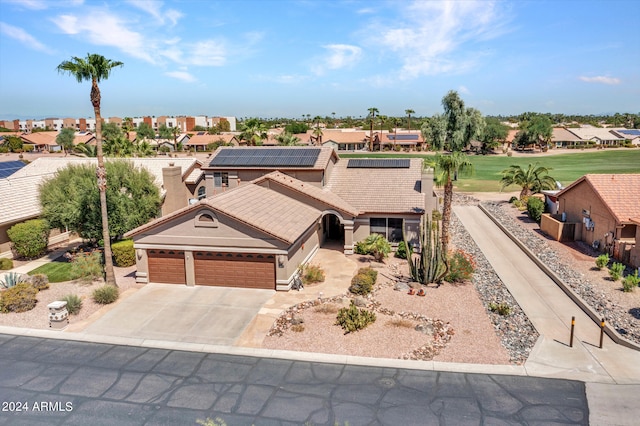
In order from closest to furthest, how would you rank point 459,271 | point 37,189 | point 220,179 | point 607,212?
point 459,271, point 607,212, point 37,189, point 220,179

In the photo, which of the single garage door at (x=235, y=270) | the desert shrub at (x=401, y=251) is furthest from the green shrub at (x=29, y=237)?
the desert shrub at (x=401, y=251)

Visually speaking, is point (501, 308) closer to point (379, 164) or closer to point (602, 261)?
point (602, 261)

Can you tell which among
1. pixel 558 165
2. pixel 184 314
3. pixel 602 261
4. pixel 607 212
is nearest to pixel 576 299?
pixel 602 261

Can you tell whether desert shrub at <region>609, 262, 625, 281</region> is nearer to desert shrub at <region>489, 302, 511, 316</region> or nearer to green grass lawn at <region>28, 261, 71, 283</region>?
desert shrub at <region>489, 302, 511, 316</region>

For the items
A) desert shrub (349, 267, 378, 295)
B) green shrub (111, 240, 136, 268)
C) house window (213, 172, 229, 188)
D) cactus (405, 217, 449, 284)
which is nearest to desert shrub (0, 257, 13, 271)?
green shrub (111, 240, 136, 268)

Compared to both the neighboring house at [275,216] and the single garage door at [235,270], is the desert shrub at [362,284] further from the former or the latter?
the single garage door at [235,270]
